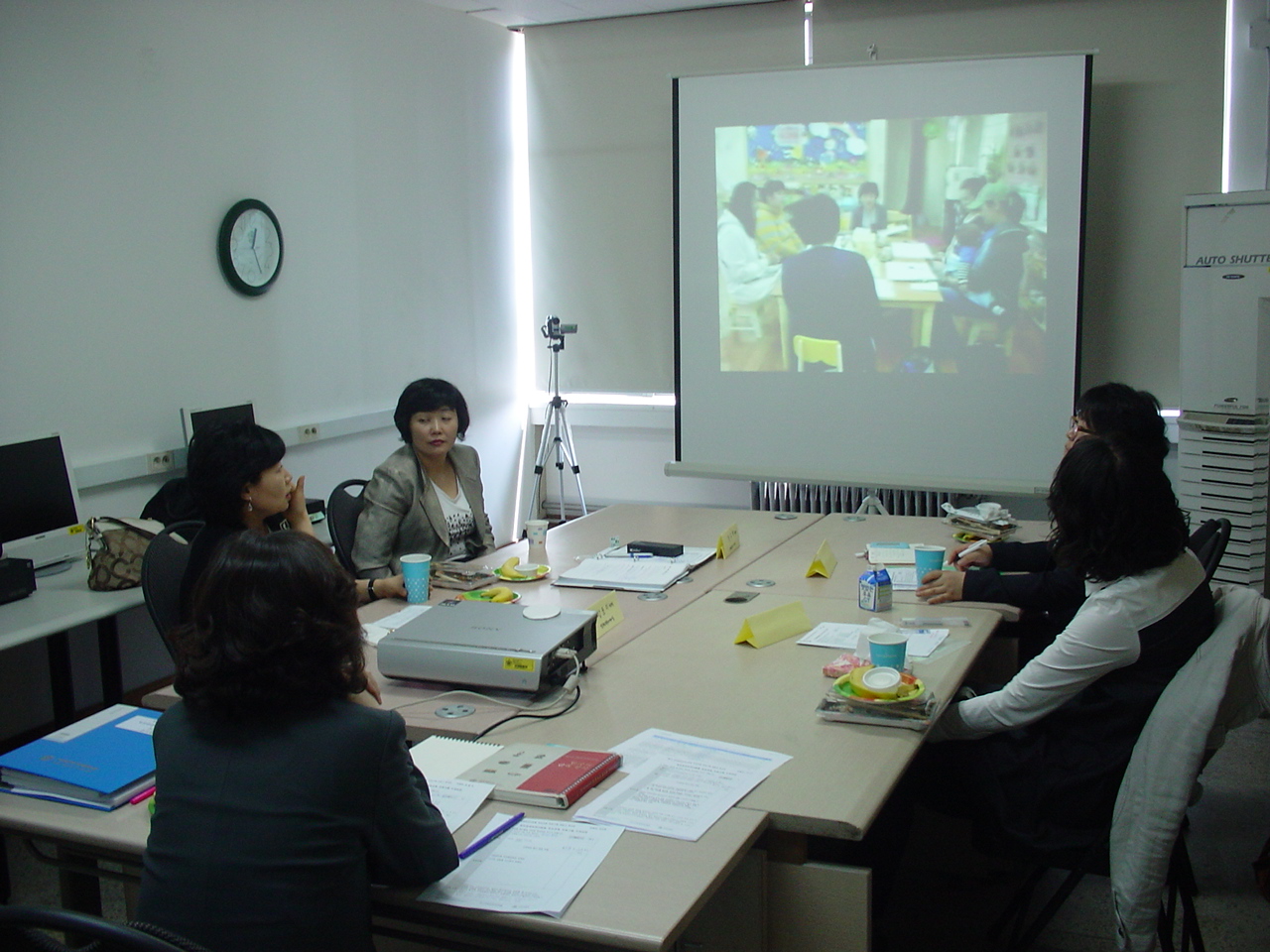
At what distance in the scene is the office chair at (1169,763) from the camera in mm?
1878

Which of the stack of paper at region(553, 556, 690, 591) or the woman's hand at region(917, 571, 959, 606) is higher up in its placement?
the woman's hand at region(917, 571, 959, 606)

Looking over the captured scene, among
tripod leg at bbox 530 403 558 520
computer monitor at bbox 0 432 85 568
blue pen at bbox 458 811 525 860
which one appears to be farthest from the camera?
tripod leg at bbox 530 403 558 520

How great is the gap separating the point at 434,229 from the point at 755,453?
2034mm

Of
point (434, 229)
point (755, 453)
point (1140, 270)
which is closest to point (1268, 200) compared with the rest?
point (1140, 270)

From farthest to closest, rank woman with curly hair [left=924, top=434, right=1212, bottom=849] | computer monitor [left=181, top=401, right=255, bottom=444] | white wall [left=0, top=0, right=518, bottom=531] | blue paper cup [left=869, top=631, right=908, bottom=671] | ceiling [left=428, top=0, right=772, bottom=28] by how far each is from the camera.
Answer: ceiling [left=428, top=0, right=772, bottom=28] < computer monitor [left=181, top=401, right=255, bottom=444] < white wall [left=0, top=0, right=518, bottom=531] < blue paper cup [left=869, top=631, right=908, bottom=671] < woman with curly hair [left=924, top=434, right=1212, bottom=849]

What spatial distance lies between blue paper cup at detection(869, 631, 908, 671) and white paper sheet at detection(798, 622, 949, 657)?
0.14 meters

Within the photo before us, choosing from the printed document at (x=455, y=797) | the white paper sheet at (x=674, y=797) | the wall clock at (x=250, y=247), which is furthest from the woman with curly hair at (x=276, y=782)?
the wall clock at (x=250, y=247)

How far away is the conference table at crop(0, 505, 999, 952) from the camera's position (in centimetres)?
143

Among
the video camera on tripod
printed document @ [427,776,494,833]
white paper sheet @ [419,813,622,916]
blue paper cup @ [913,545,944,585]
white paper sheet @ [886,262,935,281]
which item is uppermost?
white paper sheet @ [886,262,935,281]

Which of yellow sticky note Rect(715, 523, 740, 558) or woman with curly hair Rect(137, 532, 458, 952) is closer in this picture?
woman with curly hair Rect(137, 532, 458, 952)

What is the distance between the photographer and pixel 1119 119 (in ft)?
16.5

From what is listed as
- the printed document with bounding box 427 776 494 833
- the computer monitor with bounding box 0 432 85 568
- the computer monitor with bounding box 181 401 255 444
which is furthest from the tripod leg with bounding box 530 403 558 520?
the printed document with bounding box 427 776 494 833

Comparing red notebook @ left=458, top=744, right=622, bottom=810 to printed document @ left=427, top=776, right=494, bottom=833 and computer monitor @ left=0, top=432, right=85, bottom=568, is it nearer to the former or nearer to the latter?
printed document @ left=427, top=776, right=494, bottom=833

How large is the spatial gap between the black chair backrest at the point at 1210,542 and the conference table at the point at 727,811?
1.91ft
